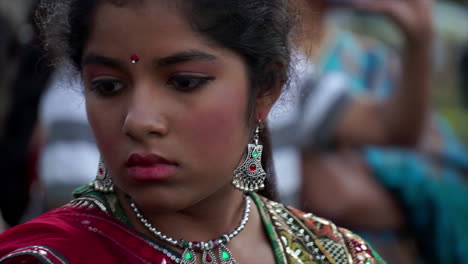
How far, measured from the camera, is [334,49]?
15.2ft

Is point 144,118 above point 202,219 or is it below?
above

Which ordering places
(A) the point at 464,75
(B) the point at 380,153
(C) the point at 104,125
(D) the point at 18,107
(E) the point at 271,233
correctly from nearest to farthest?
(C) the point at 104,125 < (E) the point at 271,233 < (D) the point at 18,107 < (B) the point at 380,153 < (A) the point at 464,75

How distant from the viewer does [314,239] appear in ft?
8.23

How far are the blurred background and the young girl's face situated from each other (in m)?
1.88

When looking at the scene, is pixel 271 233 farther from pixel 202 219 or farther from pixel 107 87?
pixel 107 87

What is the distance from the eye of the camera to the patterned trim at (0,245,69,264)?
202cm

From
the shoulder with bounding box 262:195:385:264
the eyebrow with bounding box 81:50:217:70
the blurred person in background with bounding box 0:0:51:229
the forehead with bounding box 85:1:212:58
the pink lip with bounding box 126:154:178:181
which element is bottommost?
the shoulder with bounding box 262:195:385:264

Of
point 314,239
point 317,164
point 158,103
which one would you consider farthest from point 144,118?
point 317,164

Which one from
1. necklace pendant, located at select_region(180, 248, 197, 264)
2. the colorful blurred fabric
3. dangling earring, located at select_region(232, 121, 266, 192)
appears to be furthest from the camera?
the colorful blurred fabric

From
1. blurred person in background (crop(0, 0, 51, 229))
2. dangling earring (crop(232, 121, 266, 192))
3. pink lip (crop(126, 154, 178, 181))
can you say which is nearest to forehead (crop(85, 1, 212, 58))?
pink lip (crop(126, 154, 178, 181))

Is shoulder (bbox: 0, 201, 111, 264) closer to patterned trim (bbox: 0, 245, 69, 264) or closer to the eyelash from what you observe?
patterned trim (bbox: 0, 245, 69, 264)

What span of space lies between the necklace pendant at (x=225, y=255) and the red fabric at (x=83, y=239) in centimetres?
15

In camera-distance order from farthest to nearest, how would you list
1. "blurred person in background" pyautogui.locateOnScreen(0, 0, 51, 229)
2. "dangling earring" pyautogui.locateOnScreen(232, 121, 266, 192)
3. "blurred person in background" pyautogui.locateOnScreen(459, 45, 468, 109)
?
"blurred person in background" pyautogui.locateOnScreen(459, 45, 468, 109)
"blurred person in background" pyautogui.locateOnScreen(0, 0, 51, 229)
"dangling earring" pyautogui.locateOnScreen(232, 121, 266, 192)

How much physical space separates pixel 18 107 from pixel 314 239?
2.33m
